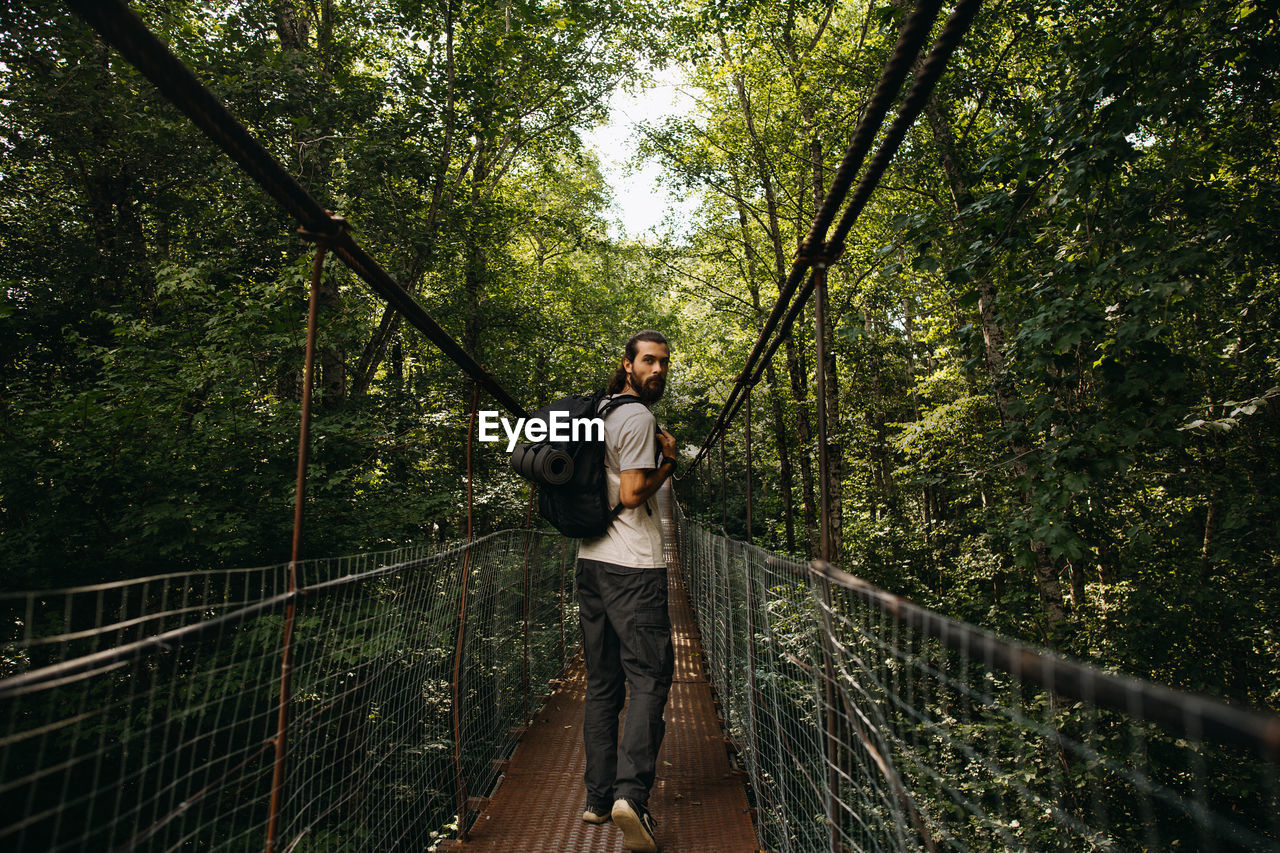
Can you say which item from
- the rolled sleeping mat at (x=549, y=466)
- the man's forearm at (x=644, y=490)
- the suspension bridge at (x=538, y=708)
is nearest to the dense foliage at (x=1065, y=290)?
the suspension bridge at (x=538, y=708)

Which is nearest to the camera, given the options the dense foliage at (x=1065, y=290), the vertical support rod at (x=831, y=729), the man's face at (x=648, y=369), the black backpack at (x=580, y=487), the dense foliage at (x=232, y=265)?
the vertical support rod at (x=831, y=729)

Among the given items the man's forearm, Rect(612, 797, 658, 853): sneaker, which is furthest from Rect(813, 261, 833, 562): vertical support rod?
Rect(612, 797, 658, 853): sneaker

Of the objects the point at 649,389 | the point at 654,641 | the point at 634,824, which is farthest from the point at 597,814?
the point at 649,389

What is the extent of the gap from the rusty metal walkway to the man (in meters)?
0.15

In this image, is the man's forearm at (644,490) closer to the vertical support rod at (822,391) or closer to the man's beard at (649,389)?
the man's beard at (649,389)

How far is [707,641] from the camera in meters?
4.14

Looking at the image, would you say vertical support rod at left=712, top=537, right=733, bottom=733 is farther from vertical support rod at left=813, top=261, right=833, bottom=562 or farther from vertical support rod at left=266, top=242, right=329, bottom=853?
vertical support rod at left=266, top=242, right=329, bottom=853

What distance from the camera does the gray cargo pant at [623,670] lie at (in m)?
1.86

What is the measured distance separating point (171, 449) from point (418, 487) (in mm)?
2162

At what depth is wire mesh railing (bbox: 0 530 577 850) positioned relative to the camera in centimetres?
94

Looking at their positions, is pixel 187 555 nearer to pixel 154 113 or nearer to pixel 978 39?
pixel 154 113

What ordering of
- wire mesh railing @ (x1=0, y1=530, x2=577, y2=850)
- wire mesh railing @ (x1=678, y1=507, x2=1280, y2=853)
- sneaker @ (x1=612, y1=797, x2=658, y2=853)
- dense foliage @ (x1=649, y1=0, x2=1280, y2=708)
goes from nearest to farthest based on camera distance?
1. wire mesh railing @ (x1=678, y1=507, x2=1280, y2=853)
2. wire mesh railing @ (x1=0, y1=530, x2=577, y2=850)
3. sneaker @ (x1=612, y1=797, x2=658, y2=853)
4. dense foliage @ (x1=649, y1=0, x2=1280, y2=708)

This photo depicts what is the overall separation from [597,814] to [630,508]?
0.94 metres

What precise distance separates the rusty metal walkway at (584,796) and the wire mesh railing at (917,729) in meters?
0.14
